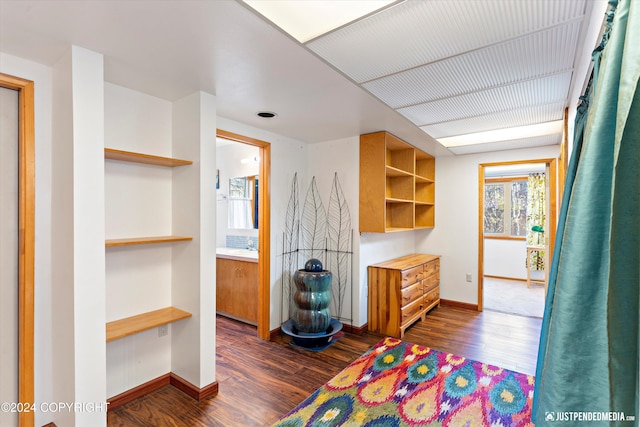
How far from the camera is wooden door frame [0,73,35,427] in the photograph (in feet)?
6.05

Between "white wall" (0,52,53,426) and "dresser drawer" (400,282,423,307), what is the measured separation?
9.83 ft

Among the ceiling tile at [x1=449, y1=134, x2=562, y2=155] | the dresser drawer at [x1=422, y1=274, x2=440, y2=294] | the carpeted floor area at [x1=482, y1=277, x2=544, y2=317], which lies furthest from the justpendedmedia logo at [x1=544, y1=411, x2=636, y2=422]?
the carpeted floor area at [x1=482, y1=277, x2=544, y2=317]

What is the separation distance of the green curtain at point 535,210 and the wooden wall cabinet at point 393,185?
266cm

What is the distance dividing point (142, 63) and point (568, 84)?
276cm

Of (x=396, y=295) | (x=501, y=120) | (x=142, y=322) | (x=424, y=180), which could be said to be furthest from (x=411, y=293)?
(x=142, y=322)

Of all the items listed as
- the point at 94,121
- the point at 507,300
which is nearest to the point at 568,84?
the point at 94,121

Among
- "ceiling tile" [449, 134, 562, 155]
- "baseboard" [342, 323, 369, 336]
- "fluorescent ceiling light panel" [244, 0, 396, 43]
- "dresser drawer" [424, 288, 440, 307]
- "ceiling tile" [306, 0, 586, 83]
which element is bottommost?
"baseboard" [342, 323, 369, 336]

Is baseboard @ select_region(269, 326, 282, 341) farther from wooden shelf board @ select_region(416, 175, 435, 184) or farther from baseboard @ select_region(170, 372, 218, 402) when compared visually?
wooden shelf board @ select_region(416, 175, 435, 184)

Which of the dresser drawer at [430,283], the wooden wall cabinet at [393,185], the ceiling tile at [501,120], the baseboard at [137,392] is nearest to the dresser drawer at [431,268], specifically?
the dresser drawer at [430,283]

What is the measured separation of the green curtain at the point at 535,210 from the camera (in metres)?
6.08

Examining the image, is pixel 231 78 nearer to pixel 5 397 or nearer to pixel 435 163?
pixel 5 397

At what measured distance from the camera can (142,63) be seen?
6.13 feet

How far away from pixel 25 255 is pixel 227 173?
10.0ft

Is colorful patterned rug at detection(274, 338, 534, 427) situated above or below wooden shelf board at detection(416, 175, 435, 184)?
below
